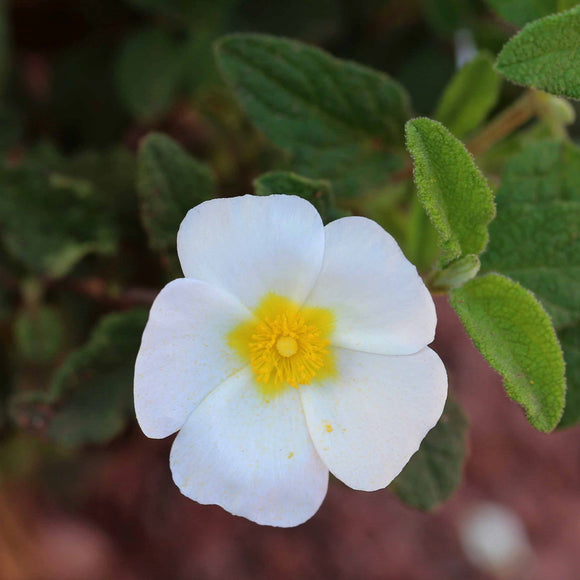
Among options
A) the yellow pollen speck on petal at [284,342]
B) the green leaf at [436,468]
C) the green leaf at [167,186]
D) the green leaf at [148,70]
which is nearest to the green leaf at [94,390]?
the green leaf at [167,186]

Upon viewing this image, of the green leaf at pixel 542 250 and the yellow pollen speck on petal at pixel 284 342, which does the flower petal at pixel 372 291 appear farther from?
the green leaf at pixel 542 250

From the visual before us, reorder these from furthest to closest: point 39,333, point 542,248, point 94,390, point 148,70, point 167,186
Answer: point 148,70 → point 39,333 → point 94,390 → point 167,186 → point 542,248

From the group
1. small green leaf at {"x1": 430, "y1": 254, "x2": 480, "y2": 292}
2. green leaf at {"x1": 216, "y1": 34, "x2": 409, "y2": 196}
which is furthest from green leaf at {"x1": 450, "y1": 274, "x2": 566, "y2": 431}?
green leaf at {"x1": 216, "y1": 34, "x2": 409, "y2": 196}

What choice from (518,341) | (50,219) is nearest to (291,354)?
(518,341)

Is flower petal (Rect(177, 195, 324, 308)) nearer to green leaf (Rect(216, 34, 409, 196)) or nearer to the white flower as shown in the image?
the white flower

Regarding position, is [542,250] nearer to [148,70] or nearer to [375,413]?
[375,413]

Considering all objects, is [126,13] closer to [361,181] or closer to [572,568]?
[361,181]
